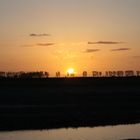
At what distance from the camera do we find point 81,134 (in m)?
32.8

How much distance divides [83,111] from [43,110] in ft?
13.0

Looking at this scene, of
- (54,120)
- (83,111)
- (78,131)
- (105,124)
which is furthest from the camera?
(83,111)

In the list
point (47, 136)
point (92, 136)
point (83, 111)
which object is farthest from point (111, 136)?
point (83, 111)

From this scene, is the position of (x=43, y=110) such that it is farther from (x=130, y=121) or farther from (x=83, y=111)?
(x=130, y=121)

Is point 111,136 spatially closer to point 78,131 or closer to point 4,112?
point 78,131

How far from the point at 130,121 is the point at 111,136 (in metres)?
7.93

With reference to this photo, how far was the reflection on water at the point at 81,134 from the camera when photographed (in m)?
31.6

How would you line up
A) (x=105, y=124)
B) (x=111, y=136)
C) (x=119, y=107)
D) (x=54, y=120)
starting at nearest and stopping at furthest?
1. (x=111, y=136)
2. (x=105, y=124)
3. (x=54, y=120)
4. (x=119, y=107)

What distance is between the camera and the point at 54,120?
4056cm

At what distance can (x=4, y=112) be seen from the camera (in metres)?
47.0

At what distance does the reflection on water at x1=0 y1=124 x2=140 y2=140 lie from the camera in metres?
31.6

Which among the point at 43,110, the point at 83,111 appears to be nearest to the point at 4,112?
the point at 43,110

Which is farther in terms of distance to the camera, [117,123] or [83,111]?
[83,111]

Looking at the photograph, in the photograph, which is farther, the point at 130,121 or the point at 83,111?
the point at 83,111
